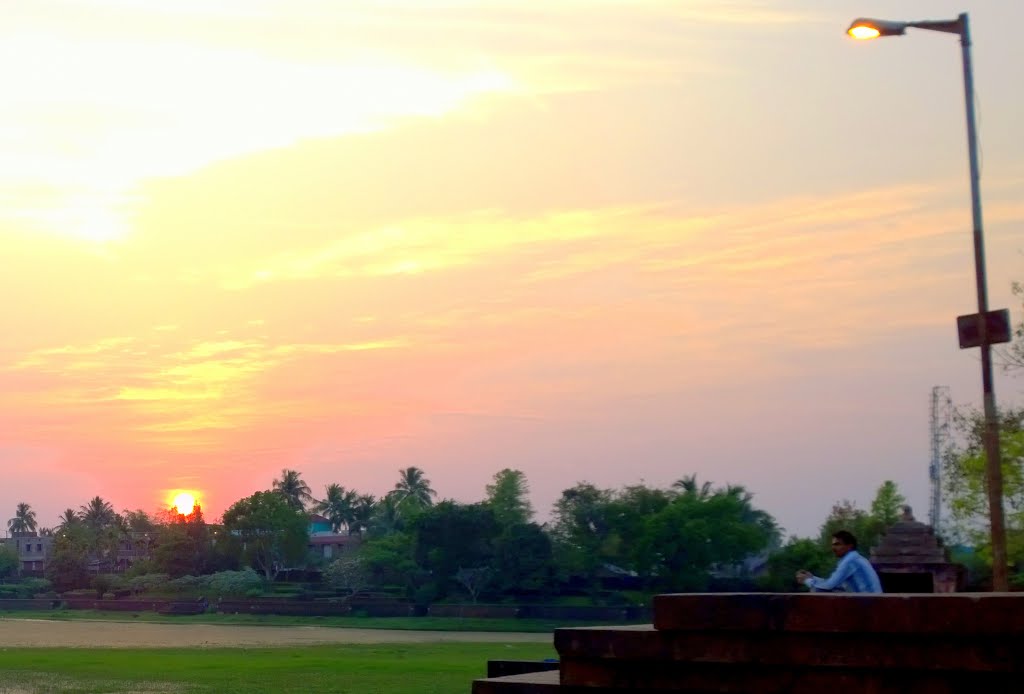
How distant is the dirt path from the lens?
198 ft

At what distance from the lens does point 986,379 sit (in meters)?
15.5

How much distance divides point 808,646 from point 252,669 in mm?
32851

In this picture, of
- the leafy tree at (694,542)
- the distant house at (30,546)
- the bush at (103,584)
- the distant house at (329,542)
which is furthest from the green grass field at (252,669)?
the distant house at (30,546)

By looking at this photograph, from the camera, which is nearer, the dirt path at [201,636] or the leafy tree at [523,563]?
the dirt path at [201,636]

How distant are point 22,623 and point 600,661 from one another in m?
87.1

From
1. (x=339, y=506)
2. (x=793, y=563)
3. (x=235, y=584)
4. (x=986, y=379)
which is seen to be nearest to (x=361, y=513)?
(x=339, y=506)

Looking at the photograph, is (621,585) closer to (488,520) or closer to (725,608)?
(488,520)

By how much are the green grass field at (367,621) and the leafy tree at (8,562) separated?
146ft

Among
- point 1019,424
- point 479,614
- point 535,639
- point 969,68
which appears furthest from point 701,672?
point 479,614

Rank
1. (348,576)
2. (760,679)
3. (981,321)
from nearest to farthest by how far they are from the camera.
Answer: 1. (760,679)
2. (981,321)
3. (348,576)

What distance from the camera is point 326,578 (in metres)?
109

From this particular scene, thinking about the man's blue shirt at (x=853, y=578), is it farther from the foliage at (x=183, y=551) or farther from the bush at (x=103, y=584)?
the foliage at (x=183, y=551)

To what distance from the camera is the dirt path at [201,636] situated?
60222mm

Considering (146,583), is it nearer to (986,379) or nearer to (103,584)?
(103,584)
